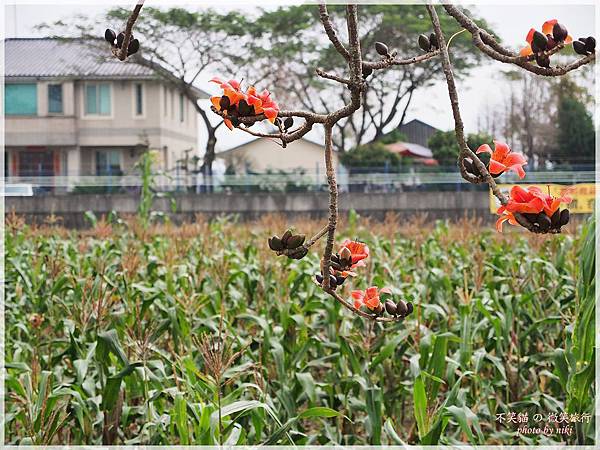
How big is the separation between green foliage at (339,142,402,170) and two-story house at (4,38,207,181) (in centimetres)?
419

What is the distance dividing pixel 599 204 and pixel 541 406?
934mm

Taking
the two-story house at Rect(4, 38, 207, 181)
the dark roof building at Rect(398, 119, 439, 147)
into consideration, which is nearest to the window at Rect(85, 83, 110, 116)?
the two-story house at Rect(4, 38, 207, 181)

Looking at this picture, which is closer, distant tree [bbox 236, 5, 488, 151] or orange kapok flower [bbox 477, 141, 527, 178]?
orange kapok flower [bbox 477, 141, 527, 178]

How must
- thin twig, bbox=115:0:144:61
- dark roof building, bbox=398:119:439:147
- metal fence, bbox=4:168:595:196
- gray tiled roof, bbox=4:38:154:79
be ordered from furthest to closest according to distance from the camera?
gray tiled roof, bbox=4:38:154:79 → dark roof building, bbox=398:119:439:147 → metal fence, bbox=4:168:595:196 → thin twig, bbox=115:0:144:61

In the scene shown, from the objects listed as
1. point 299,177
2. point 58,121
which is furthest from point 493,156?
point 58,121

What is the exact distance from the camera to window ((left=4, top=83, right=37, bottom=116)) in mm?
16500

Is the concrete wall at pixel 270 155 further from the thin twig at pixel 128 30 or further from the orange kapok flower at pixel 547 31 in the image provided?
the orange kapok flower at pixel 547 31

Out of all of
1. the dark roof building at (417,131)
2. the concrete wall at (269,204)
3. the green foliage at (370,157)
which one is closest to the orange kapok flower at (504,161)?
the concrete wall at (269,204)

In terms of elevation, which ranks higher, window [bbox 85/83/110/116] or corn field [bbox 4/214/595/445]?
window [bbox 85/83/110/116]

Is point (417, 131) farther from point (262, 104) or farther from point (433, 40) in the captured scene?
point (262, 104)

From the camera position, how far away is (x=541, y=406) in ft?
7.25

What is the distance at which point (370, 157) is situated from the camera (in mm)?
13297

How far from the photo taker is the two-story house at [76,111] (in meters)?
16.2

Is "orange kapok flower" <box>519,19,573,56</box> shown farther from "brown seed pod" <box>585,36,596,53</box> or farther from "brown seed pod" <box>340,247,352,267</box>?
"brown seed pod" <box>340,247,352,267</box>
